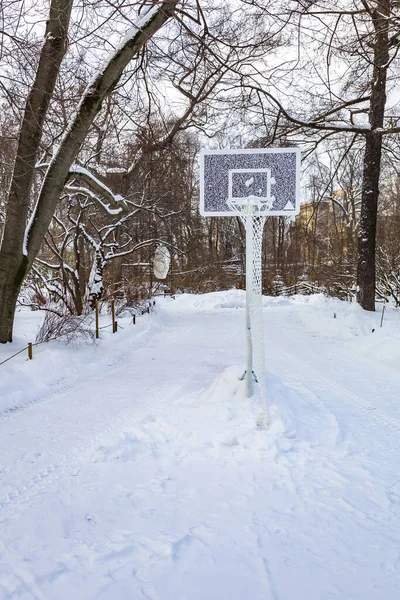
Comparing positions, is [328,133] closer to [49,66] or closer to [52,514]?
[49,66]

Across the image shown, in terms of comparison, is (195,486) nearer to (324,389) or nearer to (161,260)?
(324,389)

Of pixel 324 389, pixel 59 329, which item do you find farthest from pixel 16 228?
pixel 324 389

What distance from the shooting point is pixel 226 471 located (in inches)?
146

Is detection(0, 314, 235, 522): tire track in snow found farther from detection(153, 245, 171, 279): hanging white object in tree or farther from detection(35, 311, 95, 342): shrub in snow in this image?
detection(153, 245, 171, 279): hanging white object in tree

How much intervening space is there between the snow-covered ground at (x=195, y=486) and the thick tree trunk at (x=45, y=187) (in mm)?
1486

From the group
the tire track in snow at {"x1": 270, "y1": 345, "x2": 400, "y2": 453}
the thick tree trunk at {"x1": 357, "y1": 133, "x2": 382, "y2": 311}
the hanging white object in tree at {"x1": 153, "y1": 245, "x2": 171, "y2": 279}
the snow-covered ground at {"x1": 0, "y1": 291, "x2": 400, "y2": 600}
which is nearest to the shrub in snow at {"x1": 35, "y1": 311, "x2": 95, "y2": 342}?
the snow-covered ground at {"x1": 0, "y1": 291, "x2": 400, "y2": 600}

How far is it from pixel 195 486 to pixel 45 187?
6.26 meters

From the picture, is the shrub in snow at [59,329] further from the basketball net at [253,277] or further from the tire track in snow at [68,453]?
the basketball net at [253,277]

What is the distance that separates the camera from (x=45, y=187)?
7.80 metres

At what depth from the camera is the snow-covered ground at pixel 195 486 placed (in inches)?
95.5

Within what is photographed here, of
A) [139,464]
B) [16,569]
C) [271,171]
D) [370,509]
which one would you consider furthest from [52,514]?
[271,171]

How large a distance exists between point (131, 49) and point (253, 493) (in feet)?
22.1

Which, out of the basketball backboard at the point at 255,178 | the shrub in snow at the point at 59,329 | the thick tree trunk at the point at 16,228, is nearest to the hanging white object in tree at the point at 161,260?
the shrub in snow at the point at 59,329

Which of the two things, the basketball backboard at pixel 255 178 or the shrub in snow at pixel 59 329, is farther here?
the shrub in snow at pixel 59 329
